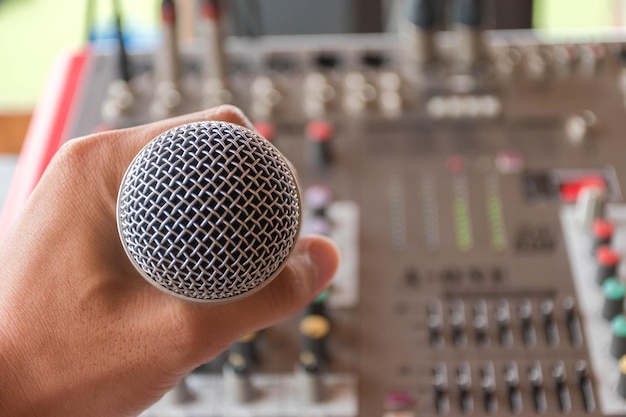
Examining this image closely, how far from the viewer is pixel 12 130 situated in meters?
1.54

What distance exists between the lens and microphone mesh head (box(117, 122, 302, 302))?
0.63 meters

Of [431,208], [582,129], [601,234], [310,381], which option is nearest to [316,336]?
[310,381]

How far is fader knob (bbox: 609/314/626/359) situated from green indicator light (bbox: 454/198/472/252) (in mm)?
199

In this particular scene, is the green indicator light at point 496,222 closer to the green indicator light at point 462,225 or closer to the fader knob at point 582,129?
the green indicator light at point 462,225

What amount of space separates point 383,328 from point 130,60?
1.87 feet

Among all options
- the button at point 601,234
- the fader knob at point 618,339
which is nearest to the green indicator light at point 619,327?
the fader knob at point 618,339

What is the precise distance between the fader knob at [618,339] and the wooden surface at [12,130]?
3.08 ft

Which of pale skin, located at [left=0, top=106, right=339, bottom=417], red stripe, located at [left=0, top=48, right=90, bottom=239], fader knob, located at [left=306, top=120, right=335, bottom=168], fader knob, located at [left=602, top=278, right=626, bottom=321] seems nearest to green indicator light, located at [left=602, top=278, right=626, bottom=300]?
fader knob, located at [left=602, top=278, right=626, bottom=321]

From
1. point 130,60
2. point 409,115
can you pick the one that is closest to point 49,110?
point 130,60

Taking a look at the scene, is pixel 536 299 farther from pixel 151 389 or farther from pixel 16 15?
pixel 16 15

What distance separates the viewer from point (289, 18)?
5.83 feet

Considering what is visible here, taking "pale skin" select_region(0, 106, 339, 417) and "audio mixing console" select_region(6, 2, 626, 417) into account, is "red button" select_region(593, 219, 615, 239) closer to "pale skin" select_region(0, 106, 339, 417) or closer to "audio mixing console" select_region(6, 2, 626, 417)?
"audio mixing console" select_region(6, 2, 626, 417)

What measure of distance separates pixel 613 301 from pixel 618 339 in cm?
5

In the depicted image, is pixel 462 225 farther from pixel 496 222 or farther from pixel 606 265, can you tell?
pixel 606 265
